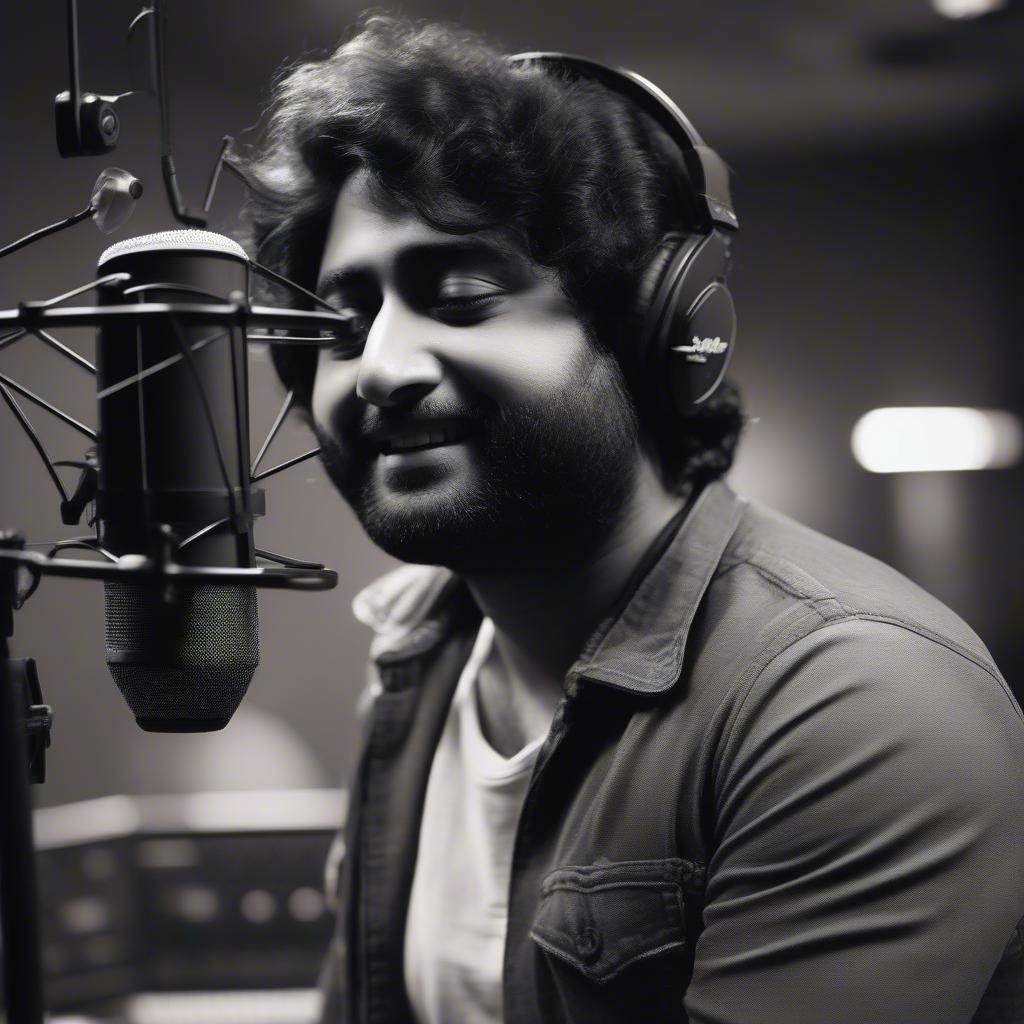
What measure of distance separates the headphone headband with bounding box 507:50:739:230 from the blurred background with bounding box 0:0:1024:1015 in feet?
2.62

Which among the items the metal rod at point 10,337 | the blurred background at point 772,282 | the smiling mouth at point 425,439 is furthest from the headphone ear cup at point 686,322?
the blurred background at point 772,282

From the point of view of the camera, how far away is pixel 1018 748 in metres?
0.96

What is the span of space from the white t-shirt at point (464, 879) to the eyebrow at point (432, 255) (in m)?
0.54

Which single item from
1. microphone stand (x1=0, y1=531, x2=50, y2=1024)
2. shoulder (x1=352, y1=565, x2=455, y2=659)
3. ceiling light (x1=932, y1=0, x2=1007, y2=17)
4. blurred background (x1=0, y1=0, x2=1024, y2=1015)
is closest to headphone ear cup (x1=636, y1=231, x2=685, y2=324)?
shoulder (x1=352, y1=565, x2=455, y2=659)

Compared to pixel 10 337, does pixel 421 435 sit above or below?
below

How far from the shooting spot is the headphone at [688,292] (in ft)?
3.72

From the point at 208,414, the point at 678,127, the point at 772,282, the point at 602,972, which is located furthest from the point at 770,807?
the point at 772,282

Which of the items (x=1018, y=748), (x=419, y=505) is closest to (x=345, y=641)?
(x=419, y=505)

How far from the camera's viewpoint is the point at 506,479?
1095mm

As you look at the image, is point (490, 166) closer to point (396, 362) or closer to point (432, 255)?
point (432, 255)

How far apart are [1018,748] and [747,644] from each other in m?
0.25

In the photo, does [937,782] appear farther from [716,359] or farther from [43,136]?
[43,136]

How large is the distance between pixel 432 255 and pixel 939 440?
2341 millimetres

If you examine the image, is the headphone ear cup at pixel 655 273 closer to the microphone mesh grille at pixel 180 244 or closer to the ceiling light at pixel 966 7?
the microphone mesh grille at pixel 180 244
